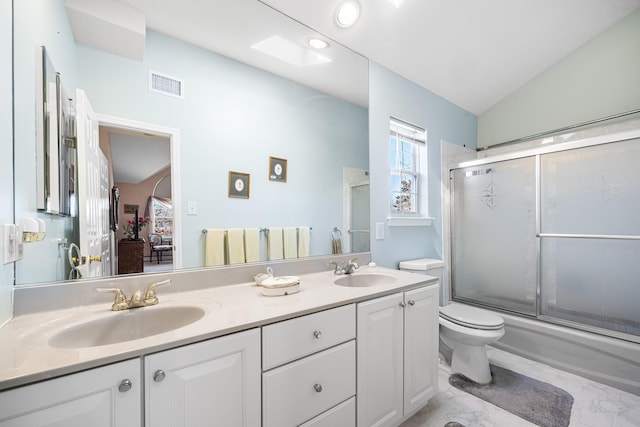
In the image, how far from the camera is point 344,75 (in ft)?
6.48

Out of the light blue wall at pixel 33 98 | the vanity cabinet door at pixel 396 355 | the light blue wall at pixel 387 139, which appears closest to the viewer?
the light blue wall at pixel 33 98

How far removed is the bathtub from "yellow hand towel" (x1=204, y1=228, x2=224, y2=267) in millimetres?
2473

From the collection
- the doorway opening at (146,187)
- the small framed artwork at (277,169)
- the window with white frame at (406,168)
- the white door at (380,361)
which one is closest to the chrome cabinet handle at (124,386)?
the doorway opening at (146,187)

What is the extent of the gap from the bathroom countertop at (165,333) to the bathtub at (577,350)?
150cm

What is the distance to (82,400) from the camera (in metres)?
0.65

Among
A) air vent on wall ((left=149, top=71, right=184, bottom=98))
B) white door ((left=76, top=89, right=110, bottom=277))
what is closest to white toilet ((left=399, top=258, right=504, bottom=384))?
white door ((left=76, top=89, right=110, bottom=277))

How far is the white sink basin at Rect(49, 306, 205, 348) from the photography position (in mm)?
872

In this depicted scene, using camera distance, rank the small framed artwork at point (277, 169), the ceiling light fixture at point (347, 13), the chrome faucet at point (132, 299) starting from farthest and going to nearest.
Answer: the ceiling light fixture at point (347, 13) → the small framed artwork at point (277, 169) → the chrome faucet at point (132, 299)

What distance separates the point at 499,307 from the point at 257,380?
→ 246 centimetres

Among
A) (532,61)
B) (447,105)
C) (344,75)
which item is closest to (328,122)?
(344,75)

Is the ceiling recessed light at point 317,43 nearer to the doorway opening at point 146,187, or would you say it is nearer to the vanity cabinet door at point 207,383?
the doorway opening at point 146,187

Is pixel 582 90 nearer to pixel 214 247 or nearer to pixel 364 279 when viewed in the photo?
pixel 364 279

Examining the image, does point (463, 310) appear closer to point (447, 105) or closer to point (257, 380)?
point (257, 380)

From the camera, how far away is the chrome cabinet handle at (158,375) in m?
0.73
